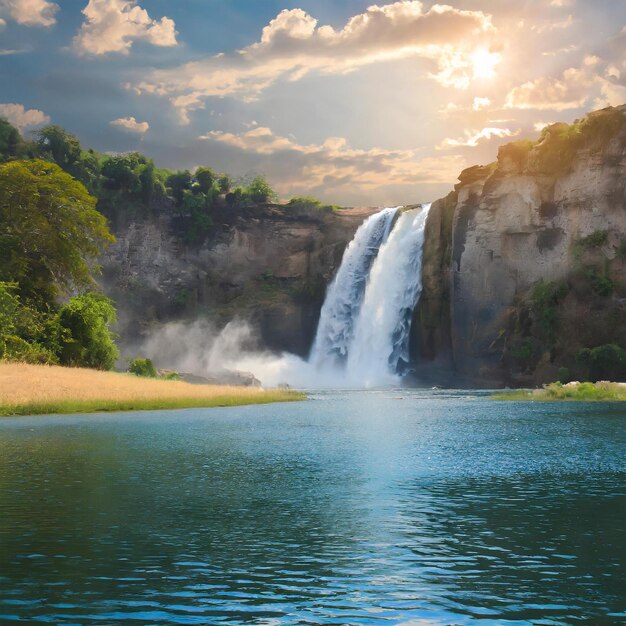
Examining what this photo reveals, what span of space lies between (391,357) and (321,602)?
272ft

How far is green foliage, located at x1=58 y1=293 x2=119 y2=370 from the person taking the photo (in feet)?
210

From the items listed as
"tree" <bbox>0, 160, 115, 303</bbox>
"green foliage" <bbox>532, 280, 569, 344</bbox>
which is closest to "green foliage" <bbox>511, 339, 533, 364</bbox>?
"green foliage" <bbox>532, 280, 569, 344</bbox>

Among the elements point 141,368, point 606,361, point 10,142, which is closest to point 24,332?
point 141,368

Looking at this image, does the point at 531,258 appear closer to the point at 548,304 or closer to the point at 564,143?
the point at 548,304

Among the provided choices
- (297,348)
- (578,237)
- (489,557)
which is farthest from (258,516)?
(297,348)

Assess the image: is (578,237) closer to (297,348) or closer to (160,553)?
(297,348)

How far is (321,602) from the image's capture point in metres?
9.87

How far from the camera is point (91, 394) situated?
45500mm

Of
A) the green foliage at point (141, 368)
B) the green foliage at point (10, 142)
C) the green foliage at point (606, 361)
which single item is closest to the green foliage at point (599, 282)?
the green foliage at point (606, 361)

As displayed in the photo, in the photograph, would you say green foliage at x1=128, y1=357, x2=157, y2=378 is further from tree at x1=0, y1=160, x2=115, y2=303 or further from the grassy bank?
the grassy bank

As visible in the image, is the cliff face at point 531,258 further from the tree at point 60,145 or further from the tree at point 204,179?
Result: the tree at point 60,145

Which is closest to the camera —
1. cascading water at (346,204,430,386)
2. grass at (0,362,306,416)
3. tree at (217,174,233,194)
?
grass at (0,362,306,416)

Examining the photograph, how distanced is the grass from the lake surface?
46.1ft

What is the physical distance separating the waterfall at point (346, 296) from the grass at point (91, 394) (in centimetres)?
3762
